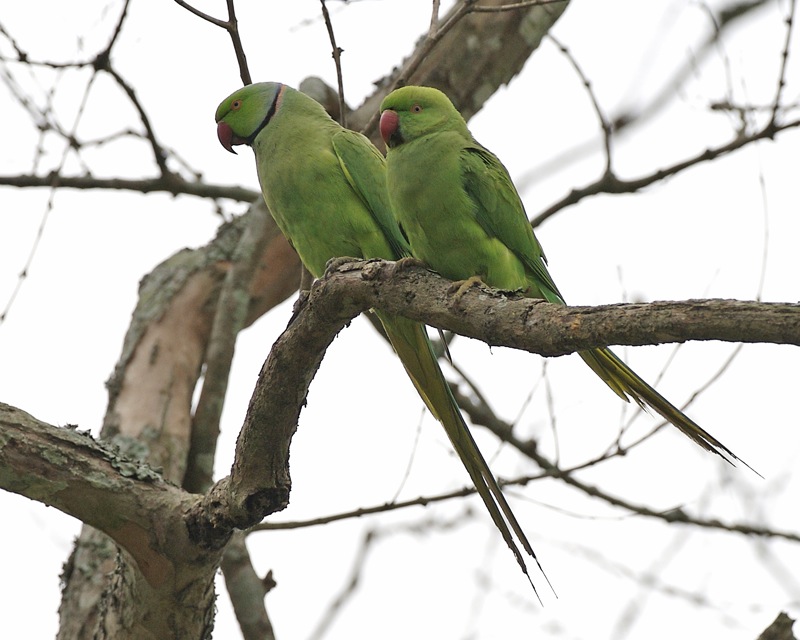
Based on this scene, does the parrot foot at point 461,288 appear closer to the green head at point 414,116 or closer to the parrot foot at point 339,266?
the parrot foot at point 339,266

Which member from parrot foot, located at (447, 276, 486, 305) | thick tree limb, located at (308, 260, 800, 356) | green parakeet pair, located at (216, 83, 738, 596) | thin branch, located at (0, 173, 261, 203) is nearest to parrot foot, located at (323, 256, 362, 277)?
thick tree limb, located at (308, 260, 800, 356)

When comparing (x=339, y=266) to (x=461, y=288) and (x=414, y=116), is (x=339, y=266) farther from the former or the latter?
(x=414, y=116)

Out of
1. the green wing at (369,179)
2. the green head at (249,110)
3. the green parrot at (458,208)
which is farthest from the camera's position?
the green head at (249,110)

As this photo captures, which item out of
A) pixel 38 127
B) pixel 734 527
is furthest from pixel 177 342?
pixel 734 527

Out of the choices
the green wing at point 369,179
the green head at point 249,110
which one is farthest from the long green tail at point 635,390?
the green head at point 249,110

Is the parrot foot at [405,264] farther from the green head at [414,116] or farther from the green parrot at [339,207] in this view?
the green head at [414,116]

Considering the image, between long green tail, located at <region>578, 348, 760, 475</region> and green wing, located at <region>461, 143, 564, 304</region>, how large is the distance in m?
0.69

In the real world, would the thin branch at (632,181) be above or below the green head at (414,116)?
above

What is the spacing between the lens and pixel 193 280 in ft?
16.8

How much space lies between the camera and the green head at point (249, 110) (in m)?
3.98

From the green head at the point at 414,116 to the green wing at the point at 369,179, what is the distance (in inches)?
5.5

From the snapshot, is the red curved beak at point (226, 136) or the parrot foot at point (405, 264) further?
the red curved beak at point (226, 136)

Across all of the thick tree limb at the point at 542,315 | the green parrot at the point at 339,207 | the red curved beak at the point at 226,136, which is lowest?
the thick tree limb at the point at 542,315

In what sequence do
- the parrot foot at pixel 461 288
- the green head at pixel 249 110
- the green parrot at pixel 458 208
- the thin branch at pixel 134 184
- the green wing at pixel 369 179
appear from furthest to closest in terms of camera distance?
the thin branch at pixel 134 184 < the green head at pixel 249 110 < the green wing at pixel 369 179 < the green parrot at pixel 458 208 < the parrot foot at pixel 461 288
